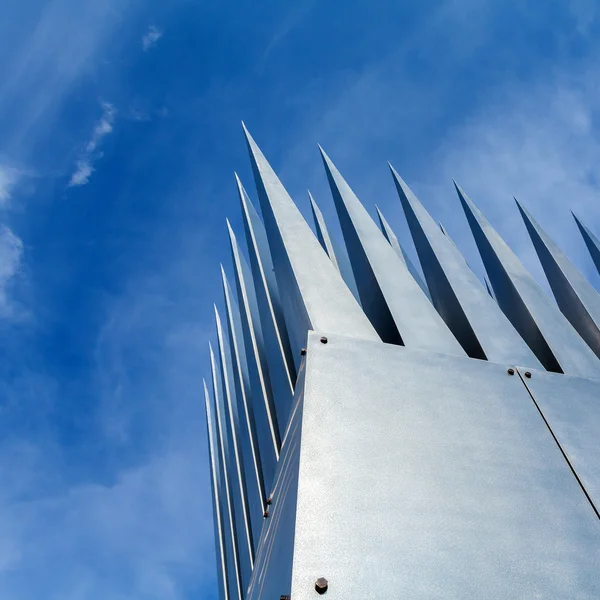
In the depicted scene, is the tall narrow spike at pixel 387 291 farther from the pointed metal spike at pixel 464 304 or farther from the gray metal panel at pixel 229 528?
the gray metal panel at pixel 229 528

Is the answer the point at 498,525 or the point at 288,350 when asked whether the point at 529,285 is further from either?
the point at 498,525

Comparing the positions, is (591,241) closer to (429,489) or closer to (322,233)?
(322,233)

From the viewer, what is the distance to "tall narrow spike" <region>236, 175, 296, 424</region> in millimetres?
5164

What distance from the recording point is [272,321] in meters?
5.82

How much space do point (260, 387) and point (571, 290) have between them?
160 inches

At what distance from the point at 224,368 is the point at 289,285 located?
35.6 feet

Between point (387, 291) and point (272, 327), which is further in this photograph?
point (272, 327)

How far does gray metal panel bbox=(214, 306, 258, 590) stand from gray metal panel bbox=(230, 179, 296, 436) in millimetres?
4158

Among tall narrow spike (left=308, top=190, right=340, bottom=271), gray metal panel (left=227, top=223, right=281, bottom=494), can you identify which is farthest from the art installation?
tall narrow spike (left=308, top=190, right=340, bottom=271)

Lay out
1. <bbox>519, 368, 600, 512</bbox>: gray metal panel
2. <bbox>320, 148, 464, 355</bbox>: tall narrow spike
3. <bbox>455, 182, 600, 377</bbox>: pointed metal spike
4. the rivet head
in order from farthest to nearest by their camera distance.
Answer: <bbox>455, 182, 600, 377</bbox>: pointed metal spike → <bbox>320, 148, 464, 355</bbox>: tall narrow spike → <bbox>519, 368, 600, 512</bbox>: gray metal panel → the rivet head

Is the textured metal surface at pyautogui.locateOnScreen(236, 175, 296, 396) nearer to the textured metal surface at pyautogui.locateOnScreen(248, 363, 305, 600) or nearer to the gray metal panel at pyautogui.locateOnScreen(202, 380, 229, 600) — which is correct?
the textured metal surface at pyautogui.locateOnScreen(248, 363, 305, 600)

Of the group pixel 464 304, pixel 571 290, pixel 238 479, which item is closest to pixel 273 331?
pixel 464 304

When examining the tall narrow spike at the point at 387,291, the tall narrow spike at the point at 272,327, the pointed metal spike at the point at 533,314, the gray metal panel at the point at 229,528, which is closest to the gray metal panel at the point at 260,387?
the tall narrow spike at the point at 272,327

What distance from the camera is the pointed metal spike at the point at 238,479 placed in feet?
30.5
